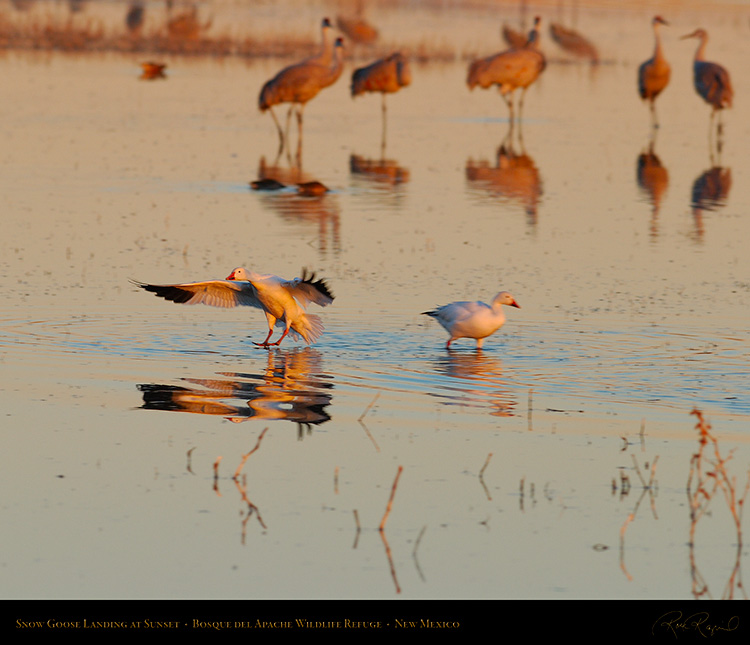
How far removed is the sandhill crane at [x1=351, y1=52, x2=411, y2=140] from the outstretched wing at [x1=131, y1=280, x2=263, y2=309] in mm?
15187

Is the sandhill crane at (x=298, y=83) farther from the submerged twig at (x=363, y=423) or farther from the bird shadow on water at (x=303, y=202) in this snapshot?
the submerged twig at (x=363, y=423)

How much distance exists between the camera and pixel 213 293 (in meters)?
11.0

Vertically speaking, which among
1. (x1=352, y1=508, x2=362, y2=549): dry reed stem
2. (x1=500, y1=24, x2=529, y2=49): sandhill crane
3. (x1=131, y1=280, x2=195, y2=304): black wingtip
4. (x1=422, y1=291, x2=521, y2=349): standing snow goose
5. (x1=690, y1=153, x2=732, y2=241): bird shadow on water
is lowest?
(x1=352, y1=508, x2=362, y2=549): dry reed stem

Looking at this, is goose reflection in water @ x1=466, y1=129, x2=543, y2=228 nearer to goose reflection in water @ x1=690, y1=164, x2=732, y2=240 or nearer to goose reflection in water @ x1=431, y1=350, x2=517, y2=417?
goose reflection in water @ x1=690, y1=164, x2=732, y2=240

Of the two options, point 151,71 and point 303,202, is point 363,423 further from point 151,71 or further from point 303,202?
point 151,71

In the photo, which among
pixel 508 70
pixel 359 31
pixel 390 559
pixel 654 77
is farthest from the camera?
pixel 359 31

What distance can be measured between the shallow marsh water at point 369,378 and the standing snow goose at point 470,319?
0.58 feet

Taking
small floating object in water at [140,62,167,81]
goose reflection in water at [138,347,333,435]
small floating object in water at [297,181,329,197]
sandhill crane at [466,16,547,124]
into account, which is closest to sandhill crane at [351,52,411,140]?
sandhill crane at [466,16,547,124]

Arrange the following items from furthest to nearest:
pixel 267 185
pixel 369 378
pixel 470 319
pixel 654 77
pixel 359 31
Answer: pixel 359 31 < pixel 654 77 < pixel 267 185 < pixel 470 319 < pixel 369 378

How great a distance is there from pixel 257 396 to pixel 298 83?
1515cm

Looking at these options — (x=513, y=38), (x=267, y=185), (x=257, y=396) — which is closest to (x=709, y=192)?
(x=267, y=185)

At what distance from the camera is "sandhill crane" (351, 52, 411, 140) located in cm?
2606

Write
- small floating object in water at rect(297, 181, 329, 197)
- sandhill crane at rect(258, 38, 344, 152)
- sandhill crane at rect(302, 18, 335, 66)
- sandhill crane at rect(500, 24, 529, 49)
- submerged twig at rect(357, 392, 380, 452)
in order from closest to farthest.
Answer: submerged twig at rect(357, 392, 380, 452), small floating object in water at rect(297, 181, 329, 197), sandhill crane at rect(258, 38, 344, 152), sandhill crane at rect(302, 18, 335, 66), sandhill crane at rect(500, 24, 529, 49)

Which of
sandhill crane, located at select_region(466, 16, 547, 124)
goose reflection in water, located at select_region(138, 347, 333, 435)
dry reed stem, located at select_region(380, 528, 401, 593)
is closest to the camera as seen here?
dry reed stem, located at select_region(380, 528, 401, 593)
